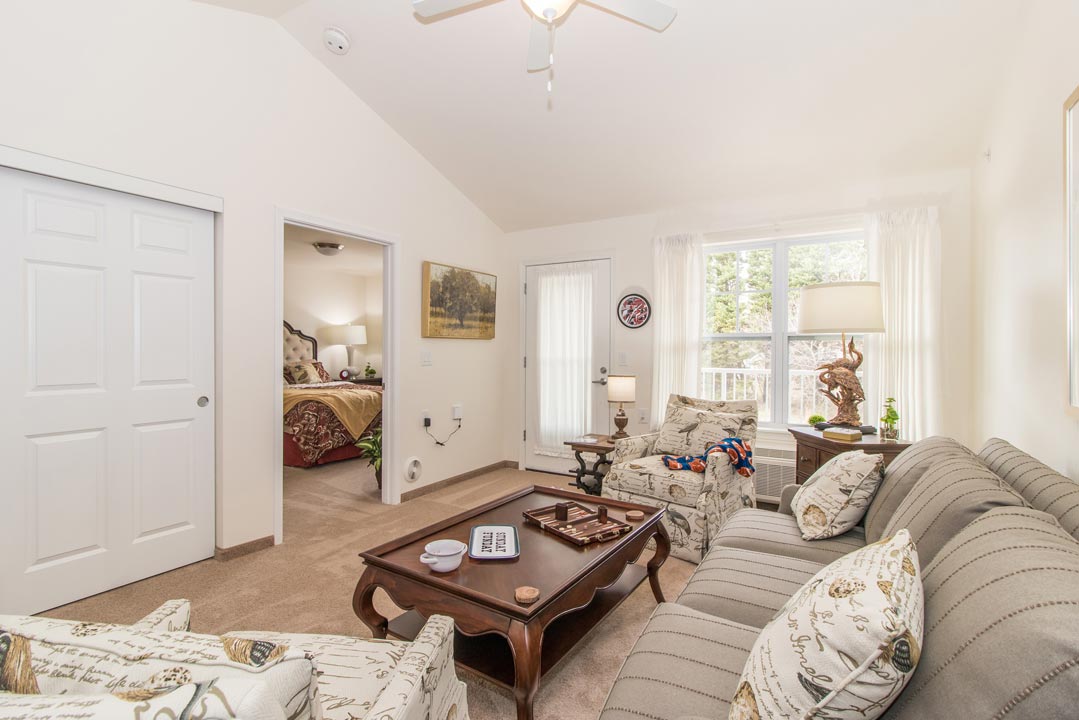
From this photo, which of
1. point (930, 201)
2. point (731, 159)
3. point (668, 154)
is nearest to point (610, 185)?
point (668, 154)

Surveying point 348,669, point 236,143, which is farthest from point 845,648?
point 236,143

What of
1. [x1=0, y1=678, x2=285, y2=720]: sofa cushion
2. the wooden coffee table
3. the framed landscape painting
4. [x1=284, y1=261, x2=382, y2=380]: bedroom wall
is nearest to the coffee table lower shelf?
the wooden coffee table

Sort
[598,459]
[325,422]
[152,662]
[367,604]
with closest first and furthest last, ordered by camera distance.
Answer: [152,662] < [367,604] < [598,459] < [325,422]

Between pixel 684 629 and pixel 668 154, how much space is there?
3254 mm

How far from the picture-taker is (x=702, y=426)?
3385 mm

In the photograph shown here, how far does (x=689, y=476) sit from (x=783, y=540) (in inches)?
38.0

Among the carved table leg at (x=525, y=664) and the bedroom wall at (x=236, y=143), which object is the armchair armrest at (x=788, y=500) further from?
the bedroom wall at (x=236, y=143)

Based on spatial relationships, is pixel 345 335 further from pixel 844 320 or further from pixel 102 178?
pixel 844 320

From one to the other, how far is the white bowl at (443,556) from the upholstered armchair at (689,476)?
1586mm

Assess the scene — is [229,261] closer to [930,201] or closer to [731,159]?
[731,159]

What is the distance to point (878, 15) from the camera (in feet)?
8.09

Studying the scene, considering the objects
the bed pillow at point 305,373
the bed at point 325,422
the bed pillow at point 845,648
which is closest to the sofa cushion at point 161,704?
the bed pillow at point 845,648

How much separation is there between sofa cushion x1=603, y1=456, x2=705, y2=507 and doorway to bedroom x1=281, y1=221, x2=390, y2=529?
1.93 metres

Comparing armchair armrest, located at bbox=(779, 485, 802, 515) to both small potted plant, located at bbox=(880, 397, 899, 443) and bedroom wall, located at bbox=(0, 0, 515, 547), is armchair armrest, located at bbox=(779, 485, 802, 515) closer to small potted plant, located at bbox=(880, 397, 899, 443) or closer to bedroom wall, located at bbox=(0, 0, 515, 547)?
small potted plant, located at bbox=(880, 397, 899, 443)
